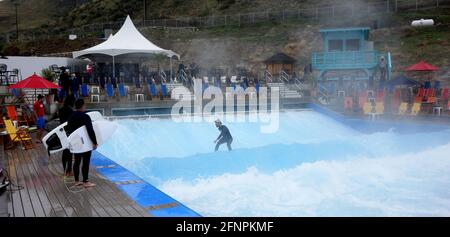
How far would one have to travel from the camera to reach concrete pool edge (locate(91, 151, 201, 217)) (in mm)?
5375

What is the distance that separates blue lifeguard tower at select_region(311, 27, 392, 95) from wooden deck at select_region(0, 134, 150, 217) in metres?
13.5

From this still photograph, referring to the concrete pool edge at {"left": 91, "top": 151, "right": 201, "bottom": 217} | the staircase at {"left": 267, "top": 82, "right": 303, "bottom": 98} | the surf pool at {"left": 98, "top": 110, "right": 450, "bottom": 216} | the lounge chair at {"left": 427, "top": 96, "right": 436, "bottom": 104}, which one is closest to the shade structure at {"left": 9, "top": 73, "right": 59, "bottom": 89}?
the surf pool at {"left": 98, "top": 110, "right": 450, "bottom": 216}

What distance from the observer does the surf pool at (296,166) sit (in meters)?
7.91

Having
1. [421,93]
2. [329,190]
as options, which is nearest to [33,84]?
[329,190]

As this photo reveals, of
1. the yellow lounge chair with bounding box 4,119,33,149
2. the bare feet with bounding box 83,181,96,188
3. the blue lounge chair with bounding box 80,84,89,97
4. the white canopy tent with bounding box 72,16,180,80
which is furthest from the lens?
the white canopy tent with bounding box 72,16,180,80

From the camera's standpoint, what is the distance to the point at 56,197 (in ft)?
19.6

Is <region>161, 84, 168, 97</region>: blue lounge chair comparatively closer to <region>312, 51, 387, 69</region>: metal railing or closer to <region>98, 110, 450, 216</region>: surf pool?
<region>98, 110, 450, 216</region>: surf pool

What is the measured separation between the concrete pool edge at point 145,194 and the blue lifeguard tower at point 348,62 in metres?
12.7

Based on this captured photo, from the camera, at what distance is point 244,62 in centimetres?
3122

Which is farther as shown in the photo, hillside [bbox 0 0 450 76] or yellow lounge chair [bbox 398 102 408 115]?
hillside [bbox 0 0 450 76]

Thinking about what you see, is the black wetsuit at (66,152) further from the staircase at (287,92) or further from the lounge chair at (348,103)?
the staircase at (287,92)

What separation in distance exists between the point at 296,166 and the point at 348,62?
10.6 meters

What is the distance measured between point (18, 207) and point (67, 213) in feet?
2.52

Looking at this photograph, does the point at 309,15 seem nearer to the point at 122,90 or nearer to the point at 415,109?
the point at 415,109
